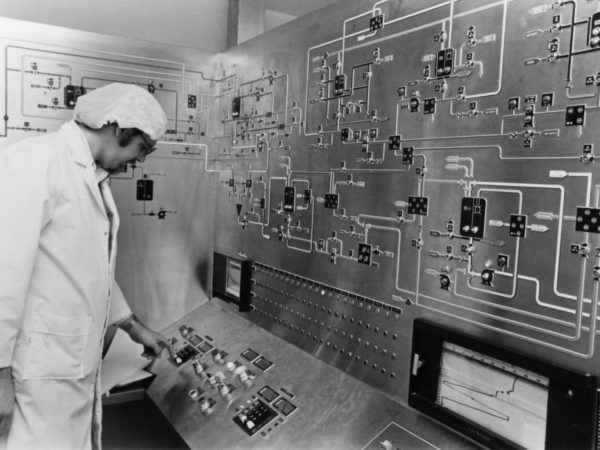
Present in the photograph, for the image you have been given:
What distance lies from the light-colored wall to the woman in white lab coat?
1.47 meters

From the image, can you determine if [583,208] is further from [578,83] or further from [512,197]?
[578,83]

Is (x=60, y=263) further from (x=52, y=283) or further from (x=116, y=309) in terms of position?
(x=116, y=309)

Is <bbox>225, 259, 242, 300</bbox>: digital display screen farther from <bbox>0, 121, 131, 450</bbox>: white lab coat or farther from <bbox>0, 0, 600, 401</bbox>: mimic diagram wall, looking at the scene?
<bbox>0, 121, 131, 450</bbox>: white lab coat

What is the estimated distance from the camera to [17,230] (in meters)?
1.32

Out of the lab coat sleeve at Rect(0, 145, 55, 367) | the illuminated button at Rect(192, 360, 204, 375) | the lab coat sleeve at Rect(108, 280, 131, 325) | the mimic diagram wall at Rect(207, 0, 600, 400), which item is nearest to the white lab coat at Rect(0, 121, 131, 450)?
the lab coat sleeve at Rect(0, 145, 55, 367)

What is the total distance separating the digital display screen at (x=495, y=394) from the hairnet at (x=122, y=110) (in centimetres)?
108

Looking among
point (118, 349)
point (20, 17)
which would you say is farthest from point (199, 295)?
point (20, 17)

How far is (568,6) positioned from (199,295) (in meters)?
2.22

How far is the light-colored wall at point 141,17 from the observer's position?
8.86 feet

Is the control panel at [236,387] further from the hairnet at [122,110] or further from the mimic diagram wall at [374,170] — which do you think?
the hairnet at [122,110]

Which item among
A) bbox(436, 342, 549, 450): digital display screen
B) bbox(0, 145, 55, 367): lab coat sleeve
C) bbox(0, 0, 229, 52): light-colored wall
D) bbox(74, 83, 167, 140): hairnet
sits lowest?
bbox(436, 342, 549, 450): digital display screen

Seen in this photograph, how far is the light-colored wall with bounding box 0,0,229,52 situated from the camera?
270 cm

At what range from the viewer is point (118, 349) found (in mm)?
2219

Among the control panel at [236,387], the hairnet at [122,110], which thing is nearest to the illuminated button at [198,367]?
the control panel at [236,387]
